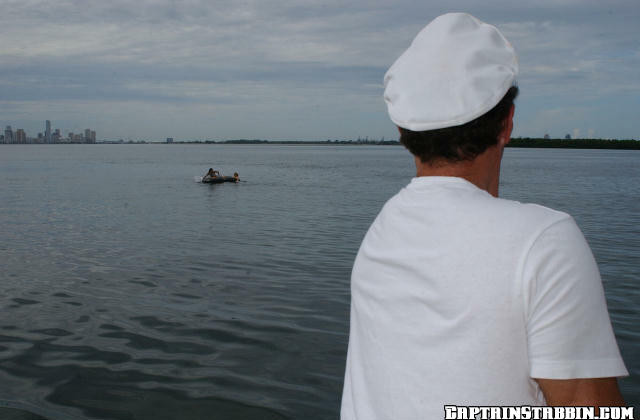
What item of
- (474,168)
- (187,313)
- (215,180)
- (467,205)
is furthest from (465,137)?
(215,180)

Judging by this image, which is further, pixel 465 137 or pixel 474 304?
pixel 465 137

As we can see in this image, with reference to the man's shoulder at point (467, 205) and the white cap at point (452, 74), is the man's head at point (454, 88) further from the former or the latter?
the man's shoulder at point (467, 205)

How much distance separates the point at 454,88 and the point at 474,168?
27cm

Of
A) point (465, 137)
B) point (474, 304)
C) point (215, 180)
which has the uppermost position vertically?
point (465, 137)

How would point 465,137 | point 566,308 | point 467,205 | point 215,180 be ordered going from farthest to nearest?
point 215,180 → point 465,137 → point 467,205 → point 566,308

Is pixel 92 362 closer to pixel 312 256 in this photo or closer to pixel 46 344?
pixel 46 344

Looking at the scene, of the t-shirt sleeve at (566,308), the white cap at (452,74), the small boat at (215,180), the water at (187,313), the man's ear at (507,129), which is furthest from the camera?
the small boat at (215,180)

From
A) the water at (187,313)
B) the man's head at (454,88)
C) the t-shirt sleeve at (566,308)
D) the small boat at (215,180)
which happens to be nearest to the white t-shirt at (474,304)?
the t-shirt sleeve at (566,308)

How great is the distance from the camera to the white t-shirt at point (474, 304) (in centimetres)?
135

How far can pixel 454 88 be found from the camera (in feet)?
5.07

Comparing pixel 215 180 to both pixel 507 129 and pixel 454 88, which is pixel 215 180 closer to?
pixel 507 129

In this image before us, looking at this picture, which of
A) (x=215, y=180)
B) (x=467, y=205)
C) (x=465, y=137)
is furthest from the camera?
(x=215, y=180)

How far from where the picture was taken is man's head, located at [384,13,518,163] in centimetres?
155

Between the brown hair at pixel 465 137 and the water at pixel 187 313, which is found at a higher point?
the brown hair at pixel 465 137
